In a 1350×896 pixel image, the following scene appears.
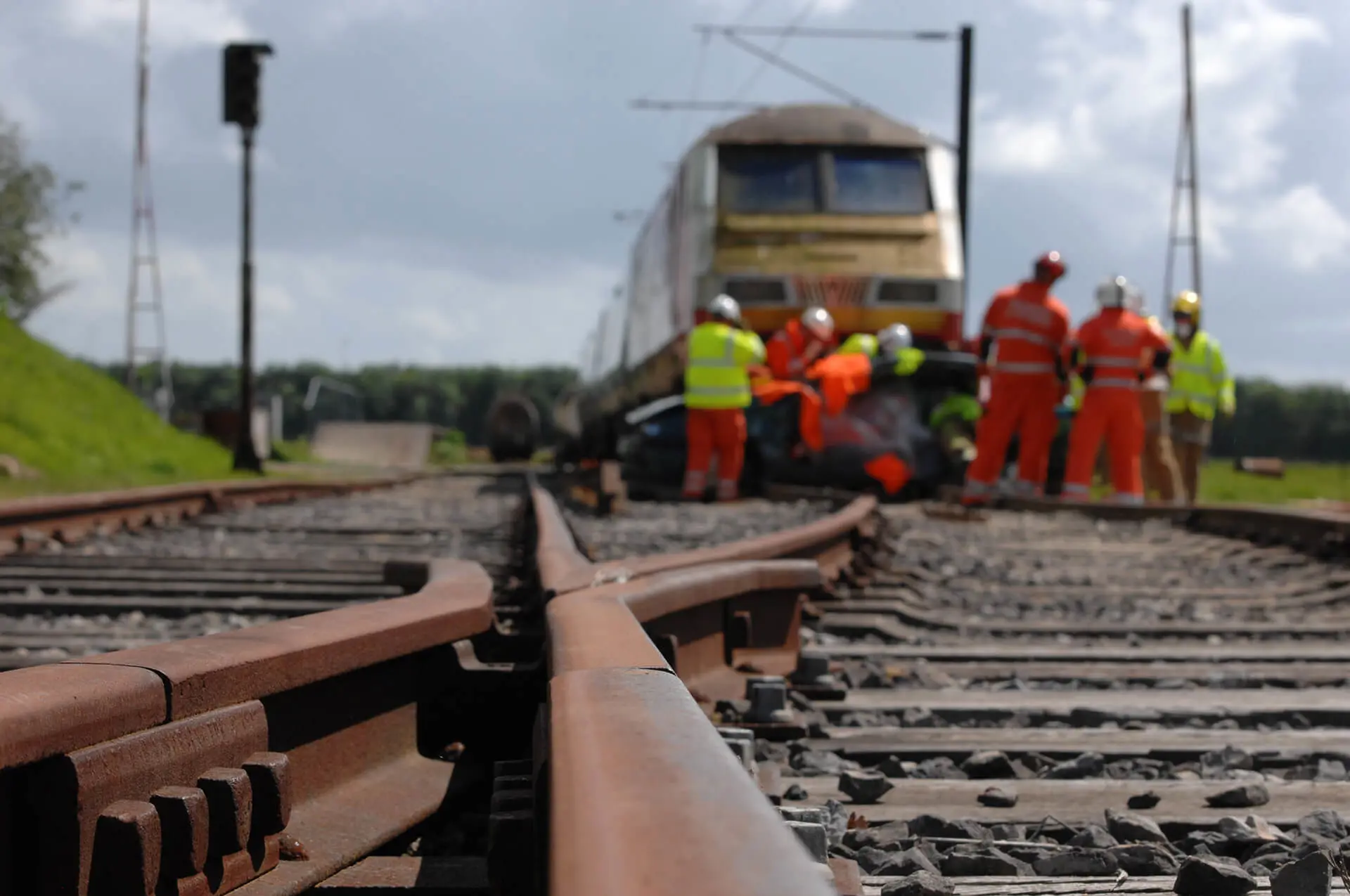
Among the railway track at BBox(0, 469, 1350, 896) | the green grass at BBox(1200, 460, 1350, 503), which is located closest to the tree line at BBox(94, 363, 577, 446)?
the green grass at BBox(1200, 460, 1350, 503)

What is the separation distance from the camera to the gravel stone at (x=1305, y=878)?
175cm

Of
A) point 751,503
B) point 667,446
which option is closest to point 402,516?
point 751,503

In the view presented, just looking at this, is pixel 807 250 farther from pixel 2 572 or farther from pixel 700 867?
pixel 700 867

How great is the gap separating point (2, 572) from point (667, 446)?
901 cm

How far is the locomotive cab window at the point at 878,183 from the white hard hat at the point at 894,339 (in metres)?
1.20

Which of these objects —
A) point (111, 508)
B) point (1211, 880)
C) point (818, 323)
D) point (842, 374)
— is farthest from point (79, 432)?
point (1211, 880)

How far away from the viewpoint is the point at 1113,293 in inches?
482

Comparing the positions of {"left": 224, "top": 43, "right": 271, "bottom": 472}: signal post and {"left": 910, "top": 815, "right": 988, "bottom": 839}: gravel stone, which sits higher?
{"left": 224, "top": 43, "right": 271, "bottom": 472}: signal post

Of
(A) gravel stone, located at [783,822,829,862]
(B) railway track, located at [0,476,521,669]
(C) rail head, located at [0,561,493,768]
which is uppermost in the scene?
(C) rail head, located at [0,561,493,768]

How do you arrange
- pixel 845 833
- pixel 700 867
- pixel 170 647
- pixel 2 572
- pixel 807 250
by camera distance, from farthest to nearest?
pixel 807 250
pixel 2 572
pixel 845 833
pixel 170 647
pixel 700 867

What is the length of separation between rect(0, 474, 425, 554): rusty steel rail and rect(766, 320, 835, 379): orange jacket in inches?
174

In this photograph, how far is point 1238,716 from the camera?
3.36m

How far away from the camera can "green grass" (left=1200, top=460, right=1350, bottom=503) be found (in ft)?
60.7

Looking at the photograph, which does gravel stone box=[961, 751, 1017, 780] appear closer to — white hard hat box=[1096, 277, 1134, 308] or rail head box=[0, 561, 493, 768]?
rail head box=[0, 561, 493, 768]
